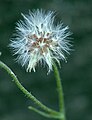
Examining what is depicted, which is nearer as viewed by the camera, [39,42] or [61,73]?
[39,42]

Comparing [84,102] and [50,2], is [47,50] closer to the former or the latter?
[50,2]

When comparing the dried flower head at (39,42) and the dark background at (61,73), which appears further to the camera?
the dark background at (61,73)

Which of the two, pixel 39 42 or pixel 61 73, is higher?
pixel 61 73

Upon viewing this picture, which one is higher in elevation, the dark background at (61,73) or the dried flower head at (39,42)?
the dark background at (61,73)

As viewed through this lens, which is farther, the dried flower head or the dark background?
the dark background
